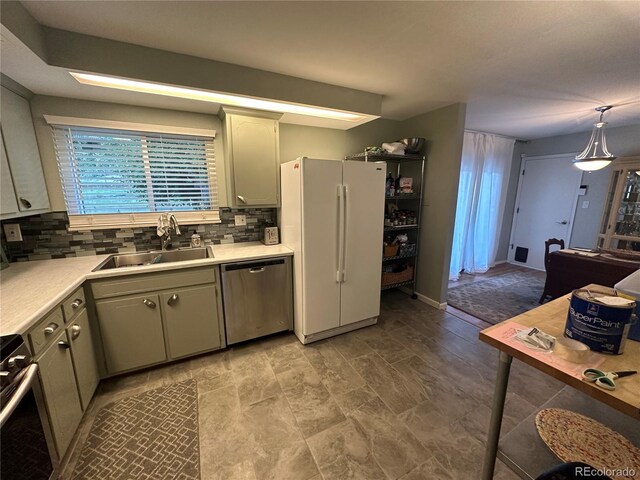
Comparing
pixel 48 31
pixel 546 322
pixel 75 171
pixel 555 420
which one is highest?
pixel 48 31

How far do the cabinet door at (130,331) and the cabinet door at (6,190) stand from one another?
0.79 meters

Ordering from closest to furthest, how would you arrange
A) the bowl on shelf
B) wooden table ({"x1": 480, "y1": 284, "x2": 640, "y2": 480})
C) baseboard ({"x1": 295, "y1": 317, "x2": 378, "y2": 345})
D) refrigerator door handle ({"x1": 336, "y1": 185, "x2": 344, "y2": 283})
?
wooden table ({"x1": 480, "y1": 284, "x2": 640, "y2": 480}) → refrigerator door handle ({"x1": 336, "y1": 185, "x2": 344, "y2": 283}) → baseboard ({"x1": 295, "y1": 317, "x2": 378, "y2": 345}) → the bowl on shelf

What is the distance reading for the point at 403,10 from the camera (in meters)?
1.36

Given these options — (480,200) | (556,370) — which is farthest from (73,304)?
(480,200)

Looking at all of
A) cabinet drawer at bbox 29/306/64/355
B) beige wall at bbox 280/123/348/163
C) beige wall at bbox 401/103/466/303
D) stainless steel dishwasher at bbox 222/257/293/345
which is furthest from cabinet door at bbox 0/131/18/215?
beige wall at bbox 401/103/466/303

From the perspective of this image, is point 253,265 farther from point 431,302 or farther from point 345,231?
point 431,302

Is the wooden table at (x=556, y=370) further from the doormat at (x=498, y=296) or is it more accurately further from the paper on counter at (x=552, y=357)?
the doormat at (x=498, y=296)

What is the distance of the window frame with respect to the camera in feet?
6.95

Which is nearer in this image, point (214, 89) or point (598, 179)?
point (214, 89)

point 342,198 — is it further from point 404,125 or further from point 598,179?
point 598,179

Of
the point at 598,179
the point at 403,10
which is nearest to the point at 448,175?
the point at 403,10

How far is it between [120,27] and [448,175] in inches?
122

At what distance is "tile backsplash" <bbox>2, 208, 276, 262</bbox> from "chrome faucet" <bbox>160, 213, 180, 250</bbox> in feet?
0.23

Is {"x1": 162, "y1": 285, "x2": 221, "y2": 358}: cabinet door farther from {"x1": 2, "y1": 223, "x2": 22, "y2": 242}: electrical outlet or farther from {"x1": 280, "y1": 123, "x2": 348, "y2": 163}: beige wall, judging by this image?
{"x1": 280, "y1": 123, "x2": 348, "y2": 163}: beige wall
